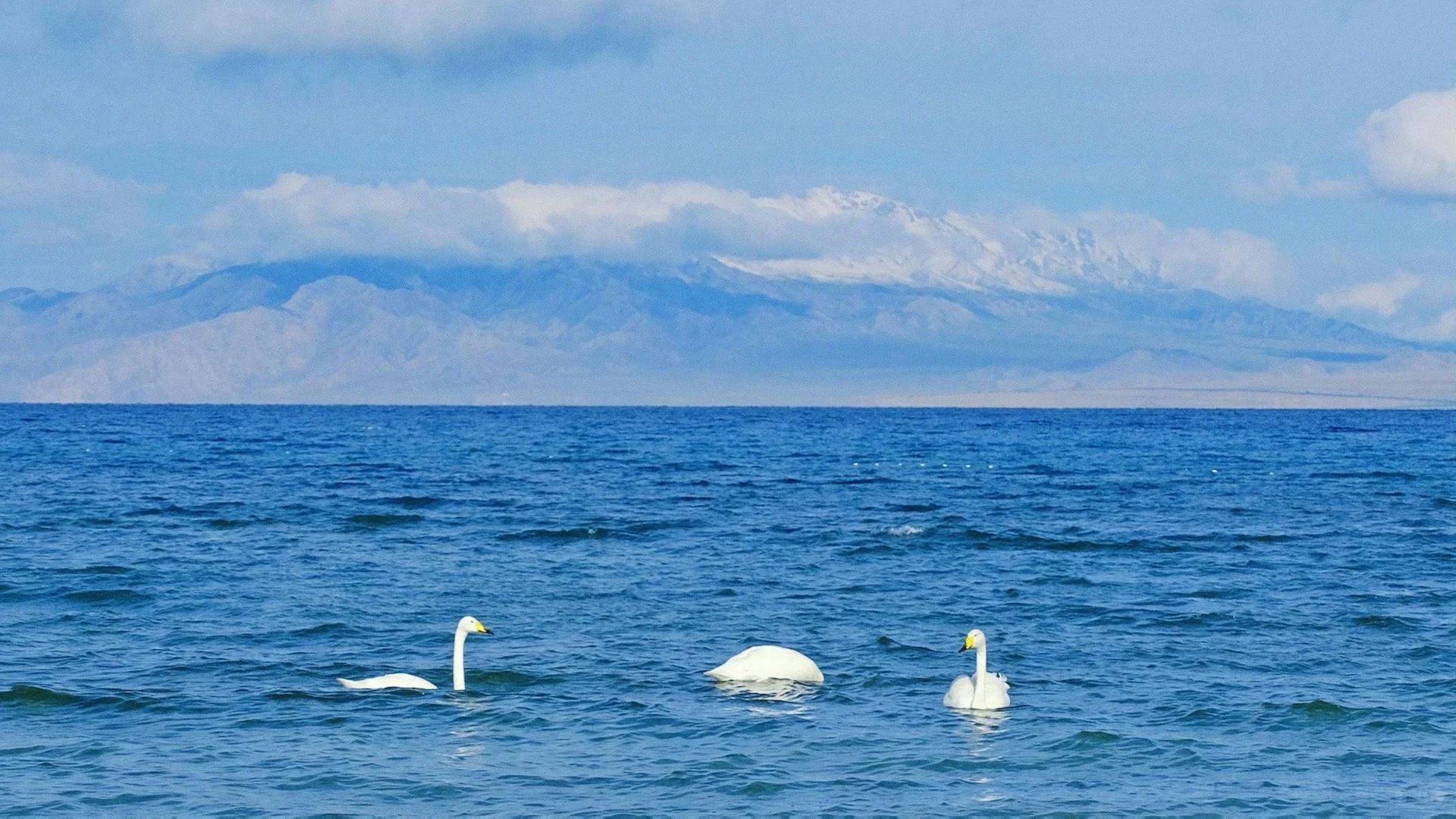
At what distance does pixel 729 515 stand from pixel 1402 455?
5864 cm

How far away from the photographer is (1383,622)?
2744cm

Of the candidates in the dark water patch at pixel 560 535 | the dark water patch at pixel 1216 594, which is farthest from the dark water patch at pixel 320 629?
the dark water patch at pixel 1216 594

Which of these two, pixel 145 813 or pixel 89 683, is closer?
pixel 145 813

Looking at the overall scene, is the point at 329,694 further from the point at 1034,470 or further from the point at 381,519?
the point at 1034,470

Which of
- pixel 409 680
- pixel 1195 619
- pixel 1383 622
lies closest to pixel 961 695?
pixel 409 680

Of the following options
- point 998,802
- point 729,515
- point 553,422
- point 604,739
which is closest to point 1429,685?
point 998,802

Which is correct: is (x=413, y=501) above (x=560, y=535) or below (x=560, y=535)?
above

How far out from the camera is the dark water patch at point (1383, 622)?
2717 cm

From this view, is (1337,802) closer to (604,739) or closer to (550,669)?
(604,739)

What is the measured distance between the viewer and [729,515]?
48.2 meters

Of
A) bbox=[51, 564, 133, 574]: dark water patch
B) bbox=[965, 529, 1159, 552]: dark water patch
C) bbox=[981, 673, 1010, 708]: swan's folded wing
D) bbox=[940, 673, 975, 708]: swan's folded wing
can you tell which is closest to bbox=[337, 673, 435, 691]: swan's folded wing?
bbox=[940, 673, 975, 708]: swan's folded wing

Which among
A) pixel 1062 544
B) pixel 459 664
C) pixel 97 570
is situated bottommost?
pixel 459 664

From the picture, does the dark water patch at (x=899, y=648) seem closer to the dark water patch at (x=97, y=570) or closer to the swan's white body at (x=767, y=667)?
the swan's white body at (x=767, y=667)

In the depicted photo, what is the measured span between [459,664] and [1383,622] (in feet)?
48.8
